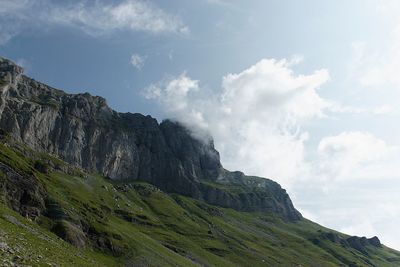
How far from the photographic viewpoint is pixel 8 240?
4675 centimetres

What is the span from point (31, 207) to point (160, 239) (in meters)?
77.2

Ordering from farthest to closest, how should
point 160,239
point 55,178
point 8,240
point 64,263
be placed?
1. point 55,178
2. point 160,239
3. point 64,263
4. point 8,240

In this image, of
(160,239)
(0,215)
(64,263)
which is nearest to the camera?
(64,263)

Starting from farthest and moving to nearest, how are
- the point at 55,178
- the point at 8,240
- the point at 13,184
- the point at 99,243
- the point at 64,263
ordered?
the point at 55,178
the point at 99,243
the point at 13,184
the point at 64,263
the point at 8,240

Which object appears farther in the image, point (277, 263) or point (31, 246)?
point (277, 263)

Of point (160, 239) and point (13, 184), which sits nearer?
point (13, 184)

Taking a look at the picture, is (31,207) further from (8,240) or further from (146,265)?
(8,240)

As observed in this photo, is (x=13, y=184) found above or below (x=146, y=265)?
above

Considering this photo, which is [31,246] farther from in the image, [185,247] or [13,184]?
[185,247]

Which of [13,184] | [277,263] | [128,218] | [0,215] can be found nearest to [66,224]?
[13,184]

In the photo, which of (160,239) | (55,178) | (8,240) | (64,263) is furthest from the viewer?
(55,178)

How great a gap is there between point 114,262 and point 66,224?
16083 mm

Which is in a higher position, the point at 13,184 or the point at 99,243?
the point at 13,184

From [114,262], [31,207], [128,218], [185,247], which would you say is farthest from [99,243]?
[128,218]
